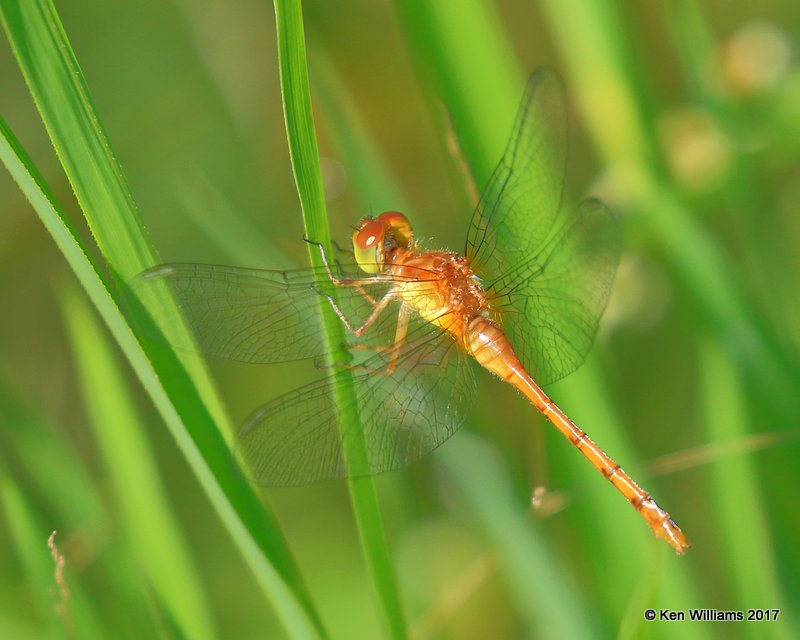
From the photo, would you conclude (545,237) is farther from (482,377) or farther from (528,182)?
(482,377)

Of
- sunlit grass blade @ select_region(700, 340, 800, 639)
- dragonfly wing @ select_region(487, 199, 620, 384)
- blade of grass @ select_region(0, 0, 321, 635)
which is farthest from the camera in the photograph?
dragonfly wing @ select_region(487, 199, 620, 384)

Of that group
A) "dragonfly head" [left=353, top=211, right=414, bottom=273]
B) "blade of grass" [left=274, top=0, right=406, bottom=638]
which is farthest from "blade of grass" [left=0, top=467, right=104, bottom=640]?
"dragonfly head" [left=353, top=211, right=414, bottom=273]

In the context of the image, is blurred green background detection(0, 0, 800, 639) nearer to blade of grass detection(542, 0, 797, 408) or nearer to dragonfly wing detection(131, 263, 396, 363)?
blade of grass detection(542, 0, 797, 408)

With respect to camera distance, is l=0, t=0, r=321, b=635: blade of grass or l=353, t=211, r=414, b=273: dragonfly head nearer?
l=0, t=0, r=321, b=635: blade of grass

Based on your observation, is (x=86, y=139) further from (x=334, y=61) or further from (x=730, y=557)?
A: (x=334, y=61)

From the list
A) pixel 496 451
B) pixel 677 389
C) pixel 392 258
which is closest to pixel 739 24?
pixel 677 389

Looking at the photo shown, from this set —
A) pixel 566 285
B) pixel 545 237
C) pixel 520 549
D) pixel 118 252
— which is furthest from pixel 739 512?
pixel 118 252

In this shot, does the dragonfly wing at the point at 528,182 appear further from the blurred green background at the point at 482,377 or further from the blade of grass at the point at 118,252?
the blade of grass at the point at 118,252
